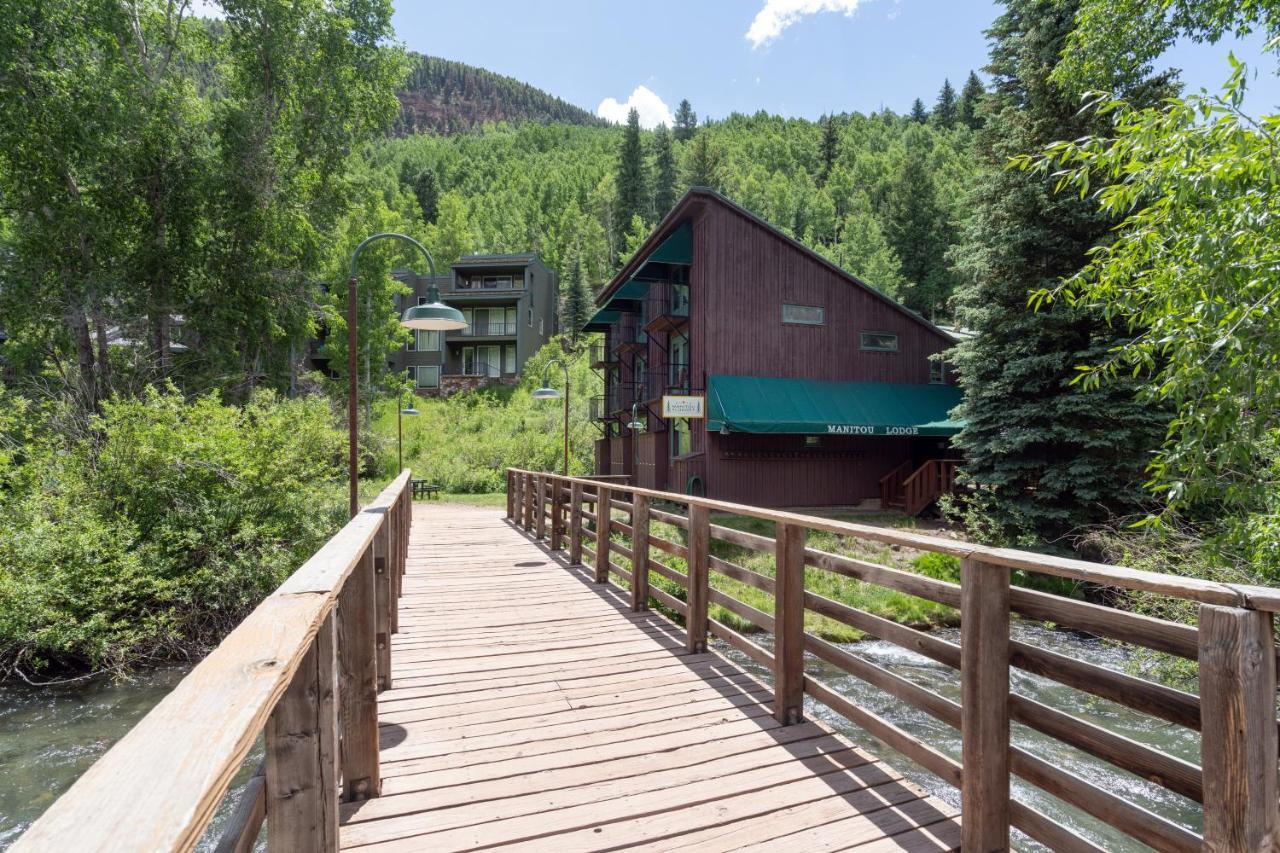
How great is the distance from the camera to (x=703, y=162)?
52.1 m

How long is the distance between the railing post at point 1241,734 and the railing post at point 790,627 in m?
1.98

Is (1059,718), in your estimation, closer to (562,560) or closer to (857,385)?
(562,560)

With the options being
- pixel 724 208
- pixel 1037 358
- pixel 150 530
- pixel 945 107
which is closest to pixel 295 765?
pixel 150 530

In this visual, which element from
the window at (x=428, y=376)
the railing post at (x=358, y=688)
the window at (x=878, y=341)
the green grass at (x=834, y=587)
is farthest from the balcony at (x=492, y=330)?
the railing post at (x=358, y=688)

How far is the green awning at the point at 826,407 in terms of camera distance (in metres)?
16.9

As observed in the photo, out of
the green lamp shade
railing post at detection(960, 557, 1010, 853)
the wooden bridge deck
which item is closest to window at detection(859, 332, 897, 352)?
the green lamp shade

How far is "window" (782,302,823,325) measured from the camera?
18500 mm

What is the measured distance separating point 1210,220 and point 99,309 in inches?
771

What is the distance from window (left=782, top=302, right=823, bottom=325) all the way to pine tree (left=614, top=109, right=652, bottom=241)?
135 ft

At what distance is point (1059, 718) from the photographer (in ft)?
7.54

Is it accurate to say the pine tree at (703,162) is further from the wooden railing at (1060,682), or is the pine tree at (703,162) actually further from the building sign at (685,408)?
the wooden railing at (1060,682)

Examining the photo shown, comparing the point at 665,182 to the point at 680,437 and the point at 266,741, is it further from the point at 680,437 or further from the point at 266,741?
the point at 266,741

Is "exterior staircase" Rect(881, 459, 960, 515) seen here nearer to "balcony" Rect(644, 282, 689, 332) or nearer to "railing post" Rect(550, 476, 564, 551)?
"balcony" Rect(644, 282, 689, 332)

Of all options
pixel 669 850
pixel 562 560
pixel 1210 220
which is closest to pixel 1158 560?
pixel 1210 220
